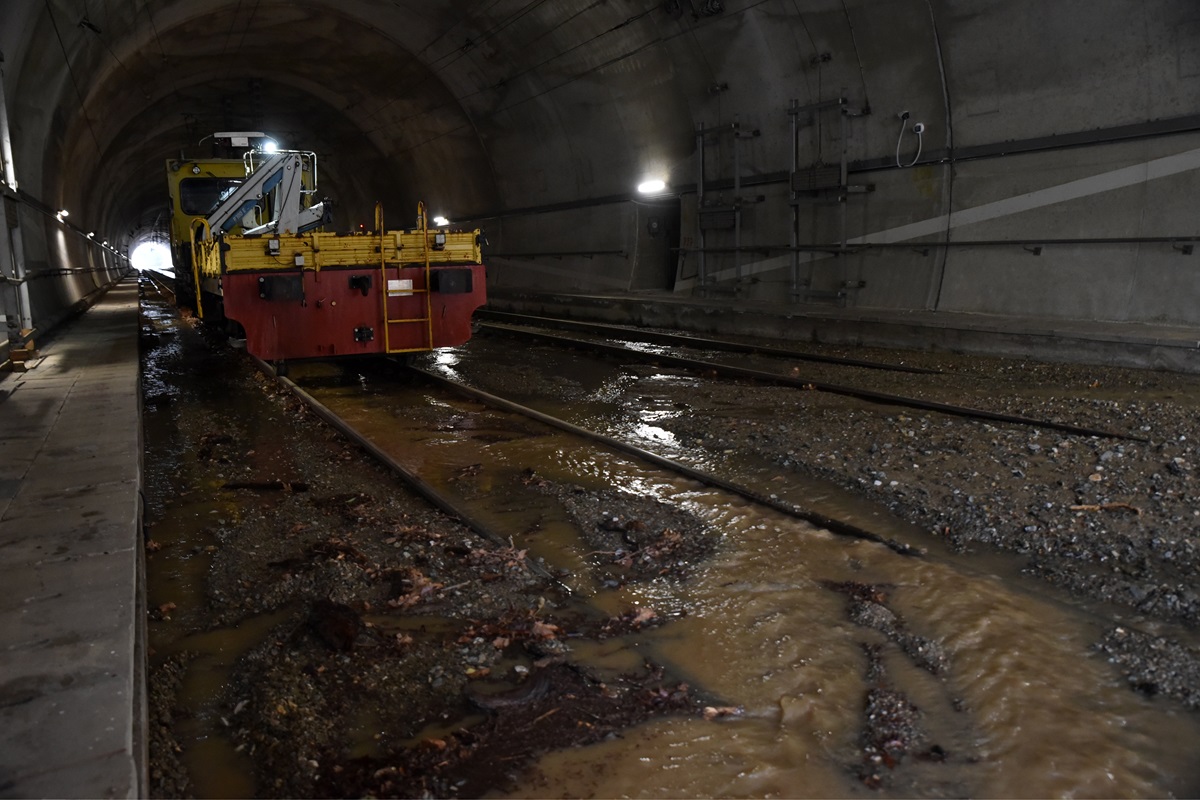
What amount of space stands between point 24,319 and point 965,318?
12.0 meters

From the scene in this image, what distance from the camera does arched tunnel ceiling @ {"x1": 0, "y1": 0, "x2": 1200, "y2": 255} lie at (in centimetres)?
1101

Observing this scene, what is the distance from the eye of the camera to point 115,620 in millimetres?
3150

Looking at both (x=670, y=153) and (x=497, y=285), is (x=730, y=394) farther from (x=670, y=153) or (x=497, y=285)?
(x=497, y=285)

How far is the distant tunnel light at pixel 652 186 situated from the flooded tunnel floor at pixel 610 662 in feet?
43.2

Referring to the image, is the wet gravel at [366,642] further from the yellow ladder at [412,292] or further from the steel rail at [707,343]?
the steel rail at [707,343]

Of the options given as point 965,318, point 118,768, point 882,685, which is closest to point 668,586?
point 882,685

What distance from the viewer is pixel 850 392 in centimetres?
870

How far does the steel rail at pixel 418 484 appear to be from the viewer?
459 centimetres

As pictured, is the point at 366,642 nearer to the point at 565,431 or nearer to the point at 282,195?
the point at 565,431

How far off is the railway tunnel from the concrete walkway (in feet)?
0.05

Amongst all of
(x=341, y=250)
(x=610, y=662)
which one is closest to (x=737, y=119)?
(x=341, y=250)

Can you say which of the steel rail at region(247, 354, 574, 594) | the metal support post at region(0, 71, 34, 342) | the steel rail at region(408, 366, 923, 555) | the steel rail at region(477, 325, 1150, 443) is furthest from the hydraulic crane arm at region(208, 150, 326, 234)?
the steel rail at region(477, 325, 1150, 443)

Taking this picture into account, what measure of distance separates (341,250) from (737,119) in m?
8.77

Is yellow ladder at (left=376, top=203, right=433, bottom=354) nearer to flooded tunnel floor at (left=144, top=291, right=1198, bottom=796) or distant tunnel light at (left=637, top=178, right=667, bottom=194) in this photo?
flooded tunnel floor at (left=144, top=291, right=1198, bottom=796)
